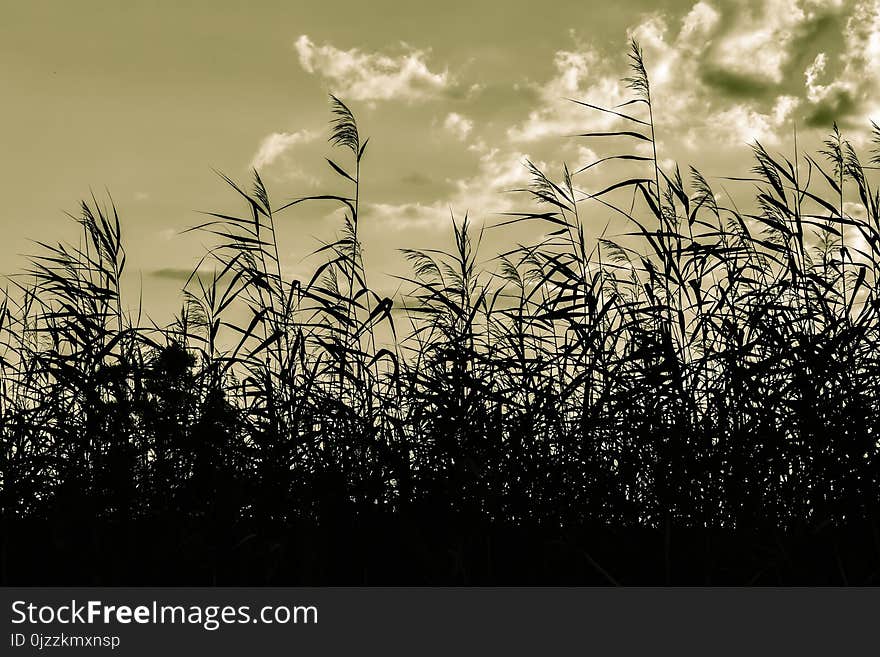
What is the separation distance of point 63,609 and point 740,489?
2.98m

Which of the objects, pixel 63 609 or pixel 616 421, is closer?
pixel 63 609

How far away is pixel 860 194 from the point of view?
4840 millimetres

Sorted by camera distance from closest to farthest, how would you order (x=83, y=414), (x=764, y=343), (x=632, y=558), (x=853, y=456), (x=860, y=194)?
1. (x=632, y=558)
2. (x=853, y=456)
3. (x=764, y=343)
4. (x=83, y=414)
5. (x=860, y=194)

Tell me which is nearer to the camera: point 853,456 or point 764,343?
point 853,456

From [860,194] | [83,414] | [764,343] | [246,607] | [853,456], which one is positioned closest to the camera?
[246,607]

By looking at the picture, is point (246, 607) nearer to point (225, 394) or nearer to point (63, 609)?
point (63, 609)

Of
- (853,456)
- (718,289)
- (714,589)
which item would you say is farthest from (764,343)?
(714,589)

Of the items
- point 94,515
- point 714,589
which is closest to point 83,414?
point 94,515

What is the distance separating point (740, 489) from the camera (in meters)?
3.66

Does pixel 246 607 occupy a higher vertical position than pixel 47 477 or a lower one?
lower

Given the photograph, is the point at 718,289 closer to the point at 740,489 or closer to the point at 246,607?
the point at 740,489

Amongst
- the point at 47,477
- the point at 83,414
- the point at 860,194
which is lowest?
the point at 47,477

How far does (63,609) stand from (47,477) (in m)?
1.70

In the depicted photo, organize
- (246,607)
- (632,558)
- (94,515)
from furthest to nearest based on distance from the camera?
(94,515)
(632,558)
(246,607)
